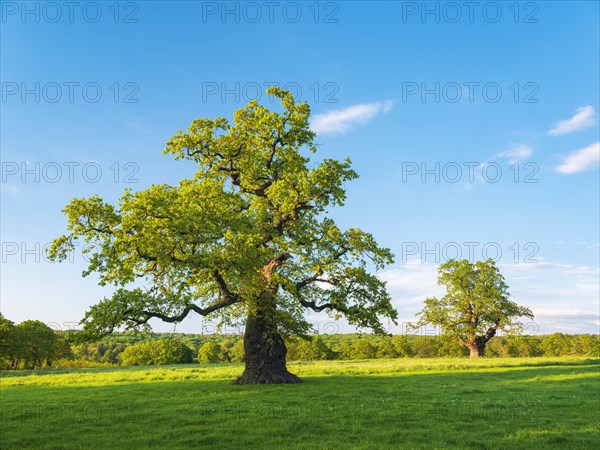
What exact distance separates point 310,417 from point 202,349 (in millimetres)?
111734

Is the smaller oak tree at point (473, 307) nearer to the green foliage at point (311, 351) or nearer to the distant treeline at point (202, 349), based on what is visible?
the distant treeline at point (202, 349)

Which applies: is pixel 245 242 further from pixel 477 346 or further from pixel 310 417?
pixel 477 346

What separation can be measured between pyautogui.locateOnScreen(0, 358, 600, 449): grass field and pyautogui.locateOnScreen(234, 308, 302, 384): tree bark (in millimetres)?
2003

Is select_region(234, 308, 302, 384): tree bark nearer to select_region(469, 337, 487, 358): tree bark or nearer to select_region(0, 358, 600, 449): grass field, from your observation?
select_region(0, 358, 600, 449): grass field

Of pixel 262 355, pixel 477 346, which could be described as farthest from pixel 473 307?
pixel 262 355

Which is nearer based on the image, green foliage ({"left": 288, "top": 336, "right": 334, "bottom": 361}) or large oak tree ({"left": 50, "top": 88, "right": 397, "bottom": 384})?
large oak tree ({"left": 50, "top": 88, "right": 397, "bottom": 384})

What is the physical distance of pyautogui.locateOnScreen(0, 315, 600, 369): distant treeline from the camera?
87062mm

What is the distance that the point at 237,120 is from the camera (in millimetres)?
34188

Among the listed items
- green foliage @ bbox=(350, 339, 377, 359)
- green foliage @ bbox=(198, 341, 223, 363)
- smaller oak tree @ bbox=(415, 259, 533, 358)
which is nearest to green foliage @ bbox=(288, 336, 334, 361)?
green foliage @ bbox=(350, 339, 377, 359)

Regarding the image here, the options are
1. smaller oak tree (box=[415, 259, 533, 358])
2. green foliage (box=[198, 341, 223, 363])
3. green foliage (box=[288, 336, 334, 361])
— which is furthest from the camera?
green foliage (box=[288, 336, 334, 361])

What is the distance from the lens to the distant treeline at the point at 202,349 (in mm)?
87062

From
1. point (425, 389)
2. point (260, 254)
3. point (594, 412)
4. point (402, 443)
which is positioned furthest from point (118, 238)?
point (594, 412)

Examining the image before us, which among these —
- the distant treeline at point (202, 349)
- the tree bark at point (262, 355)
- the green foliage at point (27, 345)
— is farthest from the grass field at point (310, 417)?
the green foliage at point (27, 345)

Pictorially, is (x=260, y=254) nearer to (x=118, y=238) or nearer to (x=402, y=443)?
(x=118, y=238)
